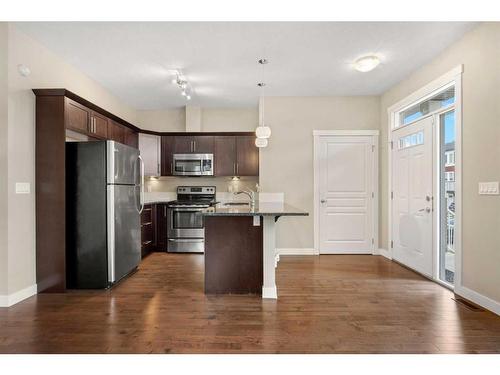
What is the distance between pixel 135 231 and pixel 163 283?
0.77 m

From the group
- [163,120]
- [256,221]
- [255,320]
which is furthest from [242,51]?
[163,120]

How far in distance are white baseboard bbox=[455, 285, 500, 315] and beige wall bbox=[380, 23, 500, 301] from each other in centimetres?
4

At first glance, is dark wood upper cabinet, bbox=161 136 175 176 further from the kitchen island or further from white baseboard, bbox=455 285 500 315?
white baseboard, bbox=455 285 500 315

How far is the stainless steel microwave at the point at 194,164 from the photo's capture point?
18.0 ft

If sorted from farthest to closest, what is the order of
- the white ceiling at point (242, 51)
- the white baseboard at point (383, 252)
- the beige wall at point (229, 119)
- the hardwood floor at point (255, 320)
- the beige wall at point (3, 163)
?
the beige wall at point (229, 119), the white baseboard at point (383, 252), the white ceiling at point (242, 51), the beige wall at point (3, 163), the hardwood floor at point (255, 320)

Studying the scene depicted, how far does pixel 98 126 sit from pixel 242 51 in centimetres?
204

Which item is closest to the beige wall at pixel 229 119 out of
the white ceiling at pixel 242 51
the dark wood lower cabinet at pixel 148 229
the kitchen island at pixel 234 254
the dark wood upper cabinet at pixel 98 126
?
the white ceiling at pixel 242 51

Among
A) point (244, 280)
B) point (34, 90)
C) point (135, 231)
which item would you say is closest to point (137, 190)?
point (135, 231)

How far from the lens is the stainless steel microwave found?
5488 millimetres

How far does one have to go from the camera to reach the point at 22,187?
293 cm

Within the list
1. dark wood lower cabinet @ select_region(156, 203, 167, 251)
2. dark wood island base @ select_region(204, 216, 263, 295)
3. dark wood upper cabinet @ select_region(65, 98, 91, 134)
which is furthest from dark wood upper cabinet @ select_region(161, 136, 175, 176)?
dark wood island base @ select_region(204, 216, 263, 295)

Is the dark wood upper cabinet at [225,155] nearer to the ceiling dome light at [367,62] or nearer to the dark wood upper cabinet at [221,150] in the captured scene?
the dark wood upper cabinet at [221,150]

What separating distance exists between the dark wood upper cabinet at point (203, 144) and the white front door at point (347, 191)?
6.50ft
